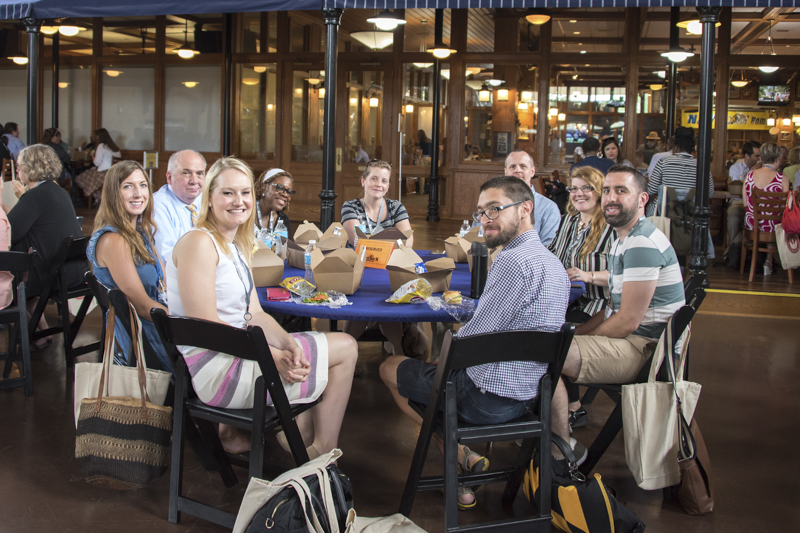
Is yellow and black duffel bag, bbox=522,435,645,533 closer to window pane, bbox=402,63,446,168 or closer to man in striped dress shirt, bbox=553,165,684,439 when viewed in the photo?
man in striped dress shirt, bbox=553,165,684,439

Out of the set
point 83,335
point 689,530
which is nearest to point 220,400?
point 689,530

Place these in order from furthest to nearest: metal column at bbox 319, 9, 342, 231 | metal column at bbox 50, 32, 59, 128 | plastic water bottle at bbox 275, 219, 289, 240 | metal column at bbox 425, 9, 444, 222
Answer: metal column at bbox 50, 32, 59, 128, metal column at bbox 425, 9, 444, 222, metal column at bbox 319, 9, 342, 231, plastic water bottle at bbox 275, 219, 289, 240

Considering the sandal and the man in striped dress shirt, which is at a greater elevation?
the man in striped dress shirt

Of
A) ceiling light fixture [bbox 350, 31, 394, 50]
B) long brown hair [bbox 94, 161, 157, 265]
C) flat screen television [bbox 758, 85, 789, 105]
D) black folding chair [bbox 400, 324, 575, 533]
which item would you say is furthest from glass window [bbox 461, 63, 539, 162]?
black folding chair [bbox 400, 324, 575, 533]

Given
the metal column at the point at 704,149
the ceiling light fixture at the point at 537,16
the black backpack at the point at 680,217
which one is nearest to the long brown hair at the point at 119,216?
the metal column at the point at 704,149

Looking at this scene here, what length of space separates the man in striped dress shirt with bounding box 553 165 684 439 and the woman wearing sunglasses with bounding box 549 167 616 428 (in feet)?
0.91

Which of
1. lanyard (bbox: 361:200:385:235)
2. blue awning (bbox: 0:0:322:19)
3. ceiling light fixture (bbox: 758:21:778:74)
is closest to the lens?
lanyard (bbox: 361:200:385:235)

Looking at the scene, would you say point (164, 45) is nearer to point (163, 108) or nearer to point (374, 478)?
point (163, 108)

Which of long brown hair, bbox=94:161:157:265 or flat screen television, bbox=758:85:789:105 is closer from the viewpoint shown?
long brown hair, bbox=94:161:157:265

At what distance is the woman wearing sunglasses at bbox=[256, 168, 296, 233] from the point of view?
4109mm

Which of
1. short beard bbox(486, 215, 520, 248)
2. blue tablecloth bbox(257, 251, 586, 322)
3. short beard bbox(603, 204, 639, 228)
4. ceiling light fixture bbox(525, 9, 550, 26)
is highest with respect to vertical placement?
ceiling light fixture bbox(525, 9, 550, 26)

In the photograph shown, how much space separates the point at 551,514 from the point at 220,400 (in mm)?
1148

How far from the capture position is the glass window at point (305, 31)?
12.1 meters

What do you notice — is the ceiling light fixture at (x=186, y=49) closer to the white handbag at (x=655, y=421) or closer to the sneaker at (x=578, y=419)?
the sneaker at (x=578, y=419)
